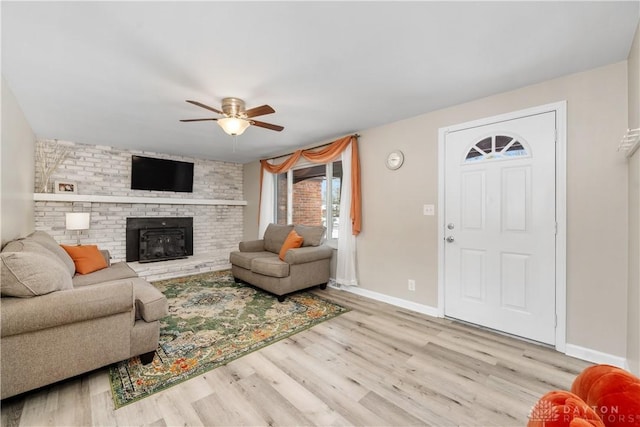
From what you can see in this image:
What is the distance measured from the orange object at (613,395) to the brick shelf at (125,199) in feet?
18.1

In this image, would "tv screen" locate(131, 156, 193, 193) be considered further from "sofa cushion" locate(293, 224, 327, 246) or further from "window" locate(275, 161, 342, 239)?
"sofa cushion" locate(293, 224, 327, 246)

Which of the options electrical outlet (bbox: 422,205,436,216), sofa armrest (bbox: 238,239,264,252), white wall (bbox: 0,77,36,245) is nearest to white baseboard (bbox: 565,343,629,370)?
electrical outlet (bbox: 422,205,436,216)

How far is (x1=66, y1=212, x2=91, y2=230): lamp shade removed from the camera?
3.88 meters

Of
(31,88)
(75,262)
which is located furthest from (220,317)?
(31,88)

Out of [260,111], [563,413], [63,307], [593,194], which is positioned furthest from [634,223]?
[63,307]

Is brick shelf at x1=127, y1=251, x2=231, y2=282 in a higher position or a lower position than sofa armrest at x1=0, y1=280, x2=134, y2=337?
lower

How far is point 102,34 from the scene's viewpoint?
168 cm

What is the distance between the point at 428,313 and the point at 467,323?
39 centimetres

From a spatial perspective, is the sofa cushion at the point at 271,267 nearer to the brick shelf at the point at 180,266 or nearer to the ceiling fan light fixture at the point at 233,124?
the ceiling fan light fixture at the point at 233,124

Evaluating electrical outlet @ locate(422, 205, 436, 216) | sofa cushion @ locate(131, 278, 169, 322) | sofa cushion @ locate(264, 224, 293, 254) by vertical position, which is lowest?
sofa cushion @ locate(131, 278, 169, 322)

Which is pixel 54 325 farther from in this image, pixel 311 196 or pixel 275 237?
pixel 311 196

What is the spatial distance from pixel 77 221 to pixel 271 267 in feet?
10.1

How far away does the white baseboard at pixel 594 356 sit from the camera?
6.47 ft

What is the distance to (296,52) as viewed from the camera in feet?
6.14
